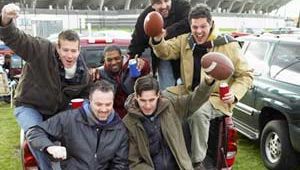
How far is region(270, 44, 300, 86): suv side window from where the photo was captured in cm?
552

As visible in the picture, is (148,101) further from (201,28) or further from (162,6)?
(162,6)

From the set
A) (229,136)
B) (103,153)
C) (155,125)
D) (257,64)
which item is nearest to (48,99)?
(103,153)

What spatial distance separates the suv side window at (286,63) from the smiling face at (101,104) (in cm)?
293

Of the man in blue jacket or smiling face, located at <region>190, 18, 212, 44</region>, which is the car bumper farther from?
the man in blue jacket

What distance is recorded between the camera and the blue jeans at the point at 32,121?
3.39 meters

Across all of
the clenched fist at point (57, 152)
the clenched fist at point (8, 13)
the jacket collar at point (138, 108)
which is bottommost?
the clenched fist at point (57, 152)

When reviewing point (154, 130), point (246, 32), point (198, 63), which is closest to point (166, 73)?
point (198, 63)

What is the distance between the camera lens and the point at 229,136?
3.85 m

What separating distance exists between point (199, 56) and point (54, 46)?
1.29m

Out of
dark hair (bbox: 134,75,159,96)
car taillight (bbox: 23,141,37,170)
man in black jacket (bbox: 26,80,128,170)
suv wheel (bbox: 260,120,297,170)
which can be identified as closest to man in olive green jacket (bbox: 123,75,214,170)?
dark hair (bbox: 134,75,159,96)

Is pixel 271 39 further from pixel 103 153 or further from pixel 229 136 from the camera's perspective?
pixel 103 153

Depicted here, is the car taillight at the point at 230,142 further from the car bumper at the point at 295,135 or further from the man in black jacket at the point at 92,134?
the car bumper at the point at 295,135

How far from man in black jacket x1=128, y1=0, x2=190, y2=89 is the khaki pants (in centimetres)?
85

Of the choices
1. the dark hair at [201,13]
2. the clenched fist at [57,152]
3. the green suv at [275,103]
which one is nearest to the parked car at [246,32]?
the green suv at [275,103]
